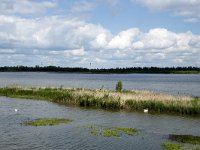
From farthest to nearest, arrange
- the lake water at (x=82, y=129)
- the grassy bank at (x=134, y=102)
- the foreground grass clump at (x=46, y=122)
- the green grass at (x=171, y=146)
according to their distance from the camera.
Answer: the grassy bank at (x=134, y=102) → the foreground grass clump at (x=46, y=122) → the lake water at (x=82, y=129) → the green grass at (x=171, y=146)

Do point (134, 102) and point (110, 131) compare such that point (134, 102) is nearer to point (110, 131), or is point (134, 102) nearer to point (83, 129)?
point (83, 129)

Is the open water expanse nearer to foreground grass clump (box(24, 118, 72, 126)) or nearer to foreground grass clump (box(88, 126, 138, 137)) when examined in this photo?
foreground grass clump (box(88, 126, 138, 137))

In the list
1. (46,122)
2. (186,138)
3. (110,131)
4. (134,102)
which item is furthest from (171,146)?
(134,102)

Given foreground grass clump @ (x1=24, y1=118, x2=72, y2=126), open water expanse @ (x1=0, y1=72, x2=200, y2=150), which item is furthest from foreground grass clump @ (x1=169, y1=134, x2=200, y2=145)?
foreground grass clump @ (x1=24, y1=118, x2=72, y2=126)

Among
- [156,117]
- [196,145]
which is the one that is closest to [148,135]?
[196,145]

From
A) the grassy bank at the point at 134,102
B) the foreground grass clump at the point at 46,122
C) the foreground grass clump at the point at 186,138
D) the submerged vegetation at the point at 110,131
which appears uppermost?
the grassy bank at the point at 134,102

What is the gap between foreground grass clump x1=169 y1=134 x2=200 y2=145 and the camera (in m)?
27.0

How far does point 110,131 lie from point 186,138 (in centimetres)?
599

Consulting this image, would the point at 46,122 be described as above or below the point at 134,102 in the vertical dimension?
below

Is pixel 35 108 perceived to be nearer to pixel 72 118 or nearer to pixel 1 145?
pixel 72 118

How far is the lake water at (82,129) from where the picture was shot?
25.8m

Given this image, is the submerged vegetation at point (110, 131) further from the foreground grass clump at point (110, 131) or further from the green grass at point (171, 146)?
the green grass at point (171, 146)

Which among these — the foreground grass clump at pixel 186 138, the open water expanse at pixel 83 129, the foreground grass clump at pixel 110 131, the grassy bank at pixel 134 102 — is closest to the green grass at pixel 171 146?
the open water expanse at pixel 83 129

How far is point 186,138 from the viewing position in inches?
1115
